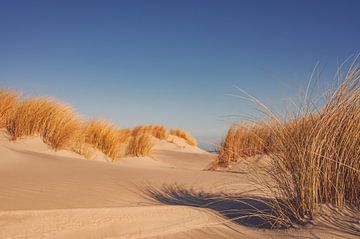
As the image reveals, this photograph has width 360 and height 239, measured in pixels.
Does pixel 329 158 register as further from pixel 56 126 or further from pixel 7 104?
pixel 7 104

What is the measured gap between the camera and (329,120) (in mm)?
2963

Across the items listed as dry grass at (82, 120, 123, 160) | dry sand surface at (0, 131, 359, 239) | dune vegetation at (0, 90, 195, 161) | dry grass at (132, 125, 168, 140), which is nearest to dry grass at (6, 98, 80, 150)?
dune vegetation at (0, 90, 195, 161)

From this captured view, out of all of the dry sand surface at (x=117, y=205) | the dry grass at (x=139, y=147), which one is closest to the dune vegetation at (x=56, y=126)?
the dry grass at (x=139, y=147)

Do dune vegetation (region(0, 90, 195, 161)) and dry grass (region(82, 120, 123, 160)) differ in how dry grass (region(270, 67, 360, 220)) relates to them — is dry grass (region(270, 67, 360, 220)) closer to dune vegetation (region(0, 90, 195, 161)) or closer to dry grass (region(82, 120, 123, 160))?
dune vegetation (region(0, 90, 195, 161))

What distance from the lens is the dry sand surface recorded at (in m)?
2.69

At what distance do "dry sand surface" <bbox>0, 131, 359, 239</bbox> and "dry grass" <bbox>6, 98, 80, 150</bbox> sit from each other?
1.59 m

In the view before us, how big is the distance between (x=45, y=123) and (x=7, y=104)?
2.55 ft

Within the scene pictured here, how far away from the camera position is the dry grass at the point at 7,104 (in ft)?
22.6

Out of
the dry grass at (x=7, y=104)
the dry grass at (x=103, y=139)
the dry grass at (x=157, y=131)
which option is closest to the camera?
the dry grass at (x=7, y=104)

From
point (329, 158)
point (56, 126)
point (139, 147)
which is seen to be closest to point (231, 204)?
point (329, 158)

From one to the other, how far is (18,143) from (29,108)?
84 centimetres

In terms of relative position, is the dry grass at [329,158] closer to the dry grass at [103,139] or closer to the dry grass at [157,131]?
the dry grass at [103,139]

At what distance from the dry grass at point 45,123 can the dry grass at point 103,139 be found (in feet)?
2.86

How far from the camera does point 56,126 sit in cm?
740
